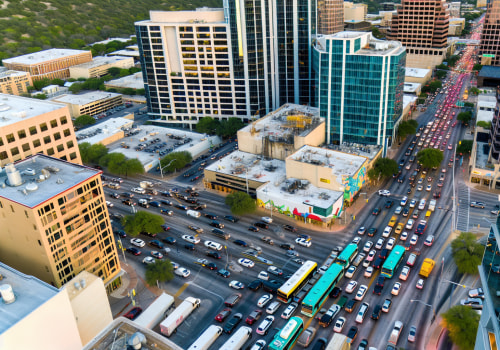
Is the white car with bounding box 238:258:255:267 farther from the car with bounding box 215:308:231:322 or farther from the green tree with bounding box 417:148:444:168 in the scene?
the green tree with bounding box 417:148:444:168

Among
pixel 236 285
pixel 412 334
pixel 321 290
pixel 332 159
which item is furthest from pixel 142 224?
pixel 412 334

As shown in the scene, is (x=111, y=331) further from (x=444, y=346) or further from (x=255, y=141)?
(x=255, y=141)

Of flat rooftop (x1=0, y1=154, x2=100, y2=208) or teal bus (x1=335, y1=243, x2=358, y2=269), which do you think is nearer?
flat rooftop (x1=0, y1=154, x2=100, y2=208)

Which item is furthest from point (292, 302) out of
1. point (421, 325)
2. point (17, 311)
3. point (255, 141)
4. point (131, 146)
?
point (131, 146)

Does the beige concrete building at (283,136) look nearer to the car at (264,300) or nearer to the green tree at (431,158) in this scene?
the green tree at (431,158)

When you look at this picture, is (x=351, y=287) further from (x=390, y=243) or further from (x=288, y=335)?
(x=288, y=335)

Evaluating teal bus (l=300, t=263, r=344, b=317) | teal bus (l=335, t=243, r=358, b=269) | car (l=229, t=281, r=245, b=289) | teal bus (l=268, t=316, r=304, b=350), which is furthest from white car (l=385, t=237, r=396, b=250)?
car (l=229, t=281, r=245, b=289)

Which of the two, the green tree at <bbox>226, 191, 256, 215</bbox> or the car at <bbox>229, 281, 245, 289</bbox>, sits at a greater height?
the green tree at <bbox>226, 191, 256, 215</bbox>
